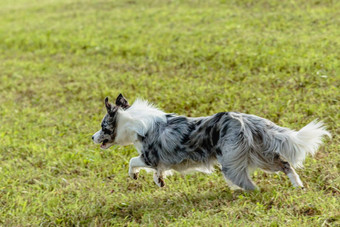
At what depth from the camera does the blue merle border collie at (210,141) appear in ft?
15.9

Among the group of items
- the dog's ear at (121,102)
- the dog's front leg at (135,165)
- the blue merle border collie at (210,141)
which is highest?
the dog's ear at (121,102)

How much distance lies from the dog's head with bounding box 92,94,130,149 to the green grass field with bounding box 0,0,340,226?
2.12ft

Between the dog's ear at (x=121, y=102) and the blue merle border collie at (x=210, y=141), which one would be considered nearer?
the blue merle border collie at (x=210, y=141)

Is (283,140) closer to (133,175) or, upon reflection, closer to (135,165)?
(135,165)

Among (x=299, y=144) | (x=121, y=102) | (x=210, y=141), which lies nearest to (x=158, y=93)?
(x=121, y=102)

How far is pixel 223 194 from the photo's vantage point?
17.1ft

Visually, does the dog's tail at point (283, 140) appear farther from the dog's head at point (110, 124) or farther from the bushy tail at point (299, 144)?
the dog's head at point (110, 124)

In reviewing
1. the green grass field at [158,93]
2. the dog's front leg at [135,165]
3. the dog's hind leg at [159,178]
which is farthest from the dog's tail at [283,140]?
the dog's front leg at [135,165]

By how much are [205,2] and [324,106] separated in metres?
9.16

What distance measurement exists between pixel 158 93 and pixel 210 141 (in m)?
4.32

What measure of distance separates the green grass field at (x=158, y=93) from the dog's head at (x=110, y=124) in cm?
65

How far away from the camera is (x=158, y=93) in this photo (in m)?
9.28

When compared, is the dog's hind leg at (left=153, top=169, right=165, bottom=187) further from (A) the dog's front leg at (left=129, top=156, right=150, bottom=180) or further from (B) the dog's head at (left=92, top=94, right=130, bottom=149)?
(B) the dog's head at (left=92, top=94, right=130, bottom=149)

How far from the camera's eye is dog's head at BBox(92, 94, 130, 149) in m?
5.68
